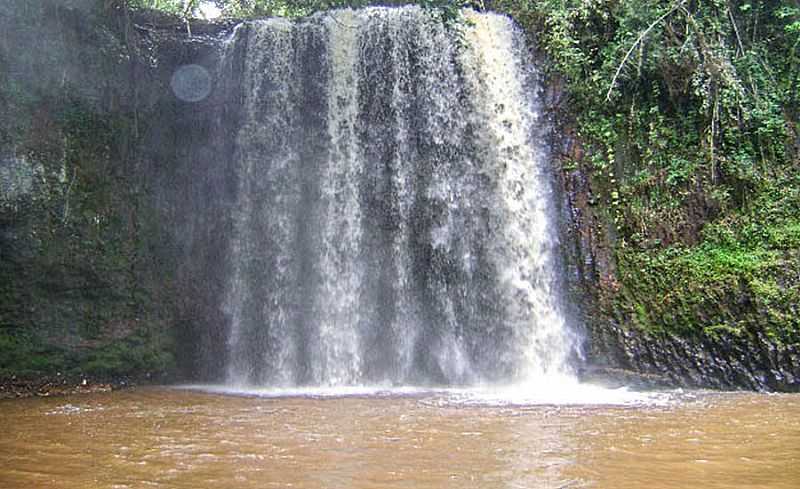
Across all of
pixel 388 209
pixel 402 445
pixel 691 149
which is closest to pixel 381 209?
pixel 388 209

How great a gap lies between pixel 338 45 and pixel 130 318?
16.8 feet

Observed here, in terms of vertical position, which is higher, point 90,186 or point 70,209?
point 90,186

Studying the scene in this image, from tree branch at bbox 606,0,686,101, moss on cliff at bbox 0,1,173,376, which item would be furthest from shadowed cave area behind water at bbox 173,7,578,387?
tree branch at bbox 606,0,686,101

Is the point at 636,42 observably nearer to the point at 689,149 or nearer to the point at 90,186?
the point at 689,149

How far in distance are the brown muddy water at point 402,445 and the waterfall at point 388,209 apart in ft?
7.82

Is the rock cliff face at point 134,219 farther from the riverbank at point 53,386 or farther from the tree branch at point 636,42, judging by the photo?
the tree branch at point 636,42

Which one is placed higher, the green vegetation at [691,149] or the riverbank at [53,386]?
the green vegetation at [691,149]

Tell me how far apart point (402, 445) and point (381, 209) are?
5731 mm

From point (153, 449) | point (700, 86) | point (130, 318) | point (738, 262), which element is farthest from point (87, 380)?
point (700, 86)

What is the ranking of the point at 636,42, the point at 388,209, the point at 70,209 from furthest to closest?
the point at 388,209 → the point at 636,42 → the point at 70,209

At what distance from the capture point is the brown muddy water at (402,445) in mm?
3820

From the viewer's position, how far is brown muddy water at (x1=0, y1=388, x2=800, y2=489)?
3.82m

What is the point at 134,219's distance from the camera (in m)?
9.96

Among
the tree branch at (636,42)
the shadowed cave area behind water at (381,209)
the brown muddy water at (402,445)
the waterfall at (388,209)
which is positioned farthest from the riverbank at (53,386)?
the tree branch at (636,42)
